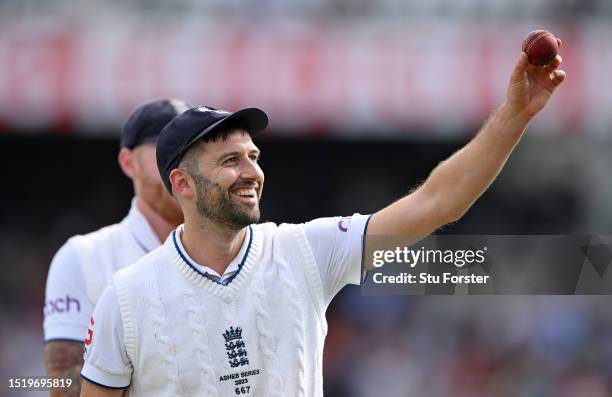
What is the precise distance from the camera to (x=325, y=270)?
145 inches

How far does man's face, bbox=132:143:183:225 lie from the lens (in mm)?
4766

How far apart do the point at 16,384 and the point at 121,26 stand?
8856 millimetres

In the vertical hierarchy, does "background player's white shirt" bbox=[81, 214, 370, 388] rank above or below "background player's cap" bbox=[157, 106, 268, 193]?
below

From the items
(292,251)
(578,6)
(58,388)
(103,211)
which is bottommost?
(58,388)

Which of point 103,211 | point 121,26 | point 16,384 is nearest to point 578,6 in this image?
point 121,26

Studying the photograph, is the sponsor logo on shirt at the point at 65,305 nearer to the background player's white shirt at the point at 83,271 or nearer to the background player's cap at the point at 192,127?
the background player's white shirt at the point at 83,271

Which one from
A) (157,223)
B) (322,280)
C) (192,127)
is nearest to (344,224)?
(322,280)

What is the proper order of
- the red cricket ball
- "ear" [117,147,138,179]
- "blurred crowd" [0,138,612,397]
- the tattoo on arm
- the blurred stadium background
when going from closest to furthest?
1. the red cricket ball
2. the tattoo on arm
3. "ear" [117,147,138,179]
4. "blurred crowd" [0,138,612,397]
5. the blurred stadium background

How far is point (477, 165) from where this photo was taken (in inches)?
133

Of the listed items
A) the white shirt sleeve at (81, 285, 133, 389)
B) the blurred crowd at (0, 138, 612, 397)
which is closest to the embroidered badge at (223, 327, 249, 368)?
the white shirt sleeve at (81, 285, 133, 389)

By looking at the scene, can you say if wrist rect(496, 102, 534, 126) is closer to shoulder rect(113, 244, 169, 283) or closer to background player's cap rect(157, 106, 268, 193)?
background player's cap rect(157, 106, 268, 193)

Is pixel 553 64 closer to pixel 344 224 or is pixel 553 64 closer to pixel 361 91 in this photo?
pixel 344 224

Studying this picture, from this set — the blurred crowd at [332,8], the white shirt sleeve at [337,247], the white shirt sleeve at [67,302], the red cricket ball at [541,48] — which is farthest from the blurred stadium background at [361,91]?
the red cricket ball at [541,48]

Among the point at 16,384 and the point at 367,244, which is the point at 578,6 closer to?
the point at 16,384
